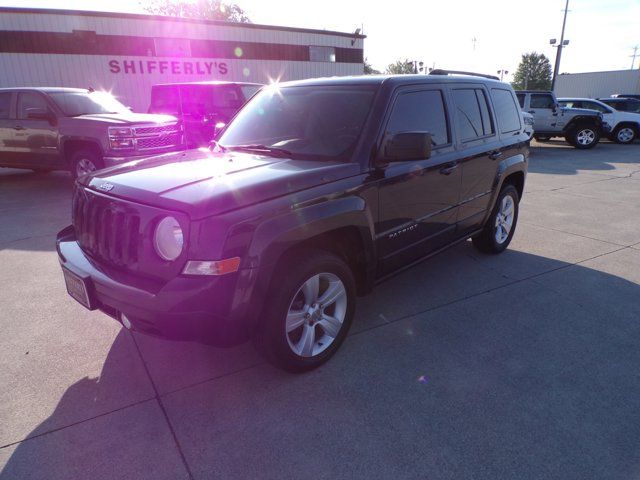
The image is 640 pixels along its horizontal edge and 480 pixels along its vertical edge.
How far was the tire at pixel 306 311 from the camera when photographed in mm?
2439

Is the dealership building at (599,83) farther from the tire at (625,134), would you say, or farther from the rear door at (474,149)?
the rear door at (474,149)

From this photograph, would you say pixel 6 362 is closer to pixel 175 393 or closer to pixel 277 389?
pixel 175 393

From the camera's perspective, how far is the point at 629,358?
2.92 meters

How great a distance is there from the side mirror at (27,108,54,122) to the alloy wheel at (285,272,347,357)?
26.1 feet

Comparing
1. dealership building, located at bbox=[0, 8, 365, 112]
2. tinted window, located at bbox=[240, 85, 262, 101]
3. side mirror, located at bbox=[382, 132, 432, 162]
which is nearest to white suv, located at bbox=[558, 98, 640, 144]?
tinted window, located at bbox=[240, 85, 262, 101]

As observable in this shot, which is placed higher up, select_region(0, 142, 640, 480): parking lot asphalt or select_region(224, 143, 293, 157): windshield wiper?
select_region(224, 143, 293, 157): windshield wiper

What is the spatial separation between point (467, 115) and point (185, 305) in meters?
3.13

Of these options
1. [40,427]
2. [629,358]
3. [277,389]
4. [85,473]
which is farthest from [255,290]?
[629,358]

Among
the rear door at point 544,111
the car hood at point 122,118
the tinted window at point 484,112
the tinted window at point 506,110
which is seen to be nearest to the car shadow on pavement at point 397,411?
the tinted window at point 484,112

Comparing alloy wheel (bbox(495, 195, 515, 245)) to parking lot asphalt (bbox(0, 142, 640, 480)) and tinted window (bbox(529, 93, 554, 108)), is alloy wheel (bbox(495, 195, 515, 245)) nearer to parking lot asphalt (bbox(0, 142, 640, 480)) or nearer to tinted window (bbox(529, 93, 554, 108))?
parking lot asphalt (bbox(0, 142, 640, 480))

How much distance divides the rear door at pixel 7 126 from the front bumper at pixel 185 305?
8.47 m

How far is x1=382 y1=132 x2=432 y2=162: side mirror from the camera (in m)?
2.70

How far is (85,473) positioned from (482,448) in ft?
6.46

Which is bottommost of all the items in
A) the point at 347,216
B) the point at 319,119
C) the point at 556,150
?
the point at 556,150
